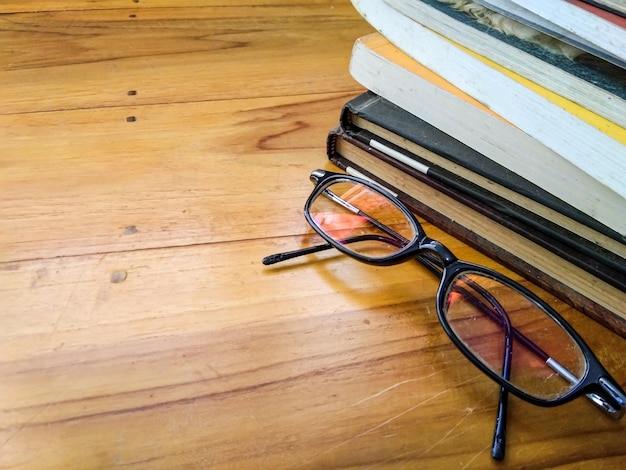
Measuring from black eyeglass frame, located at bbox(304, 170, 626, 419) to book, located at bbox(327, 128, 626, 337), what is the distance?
3 centimetres

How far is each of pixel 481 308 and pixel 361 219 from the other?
0.13 metres

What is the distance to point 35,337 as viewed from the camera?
423 millimetres

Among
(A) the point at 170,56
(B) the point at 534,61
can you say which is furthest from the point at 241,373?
(A) the point at 170,56

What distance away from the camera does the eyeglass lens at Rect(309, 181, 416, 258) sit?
50 cm

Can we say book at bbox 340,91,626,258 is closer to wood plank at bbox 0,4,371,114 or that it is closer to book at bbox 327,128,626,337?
book at bbox 327,128,626,337

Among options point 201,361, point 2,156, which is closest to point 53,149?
point 2,156

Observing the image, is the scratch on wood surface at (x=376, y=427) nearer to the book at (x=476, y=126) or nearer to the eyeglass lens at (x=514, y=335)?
the eyeglass lens at (x=514, y=335)

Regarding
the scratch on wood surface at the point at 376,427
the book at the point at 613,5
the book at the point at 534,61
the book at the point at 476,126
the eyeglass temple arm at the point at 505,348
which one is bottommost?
the scratch on wood surface at the point at 376,427

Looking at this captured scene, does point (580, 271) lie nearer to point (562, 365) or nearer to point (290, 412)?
point (562, 365)

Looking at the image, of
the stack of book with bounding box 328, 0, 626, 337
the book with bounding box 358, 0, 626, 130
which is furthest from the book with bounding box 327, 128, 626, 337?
the book with bounding box 358, 0, 626, 130

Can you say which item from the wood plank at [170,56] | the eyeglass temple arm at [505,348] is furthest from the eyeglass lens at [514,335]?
the wood plank at [170,56]

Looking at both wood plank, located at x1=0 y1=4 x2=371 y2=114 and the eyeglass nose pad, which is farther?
wood plank, located at x1=0 y1=4 x2=371 y2=114

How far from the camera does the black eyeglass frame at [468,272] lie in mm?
385

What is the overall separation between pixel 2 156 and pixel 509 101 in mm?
432
